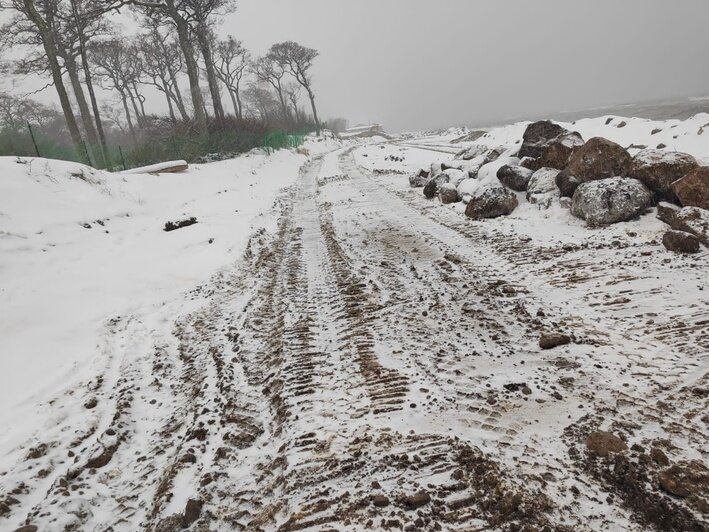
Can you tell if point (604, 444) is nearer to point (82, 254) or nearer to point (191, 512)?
point (191, 512)

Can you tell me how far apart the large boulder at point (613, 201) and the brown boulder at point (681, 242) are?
38.4 inches

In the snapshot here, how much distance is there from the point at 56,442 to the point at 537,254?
489 centimetres

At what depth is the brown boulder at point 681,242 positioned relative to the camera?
3.82 meters

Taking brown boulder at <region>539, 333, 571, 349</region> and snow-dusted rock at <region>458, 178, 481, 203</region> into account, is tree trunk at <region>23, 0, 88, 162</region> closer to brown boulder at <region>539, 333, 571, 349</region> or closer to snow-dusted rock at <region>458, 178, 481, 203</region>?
snow-dusted rock at <region>458, 178, 481, 203</region>

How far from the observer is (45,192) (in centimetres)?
704

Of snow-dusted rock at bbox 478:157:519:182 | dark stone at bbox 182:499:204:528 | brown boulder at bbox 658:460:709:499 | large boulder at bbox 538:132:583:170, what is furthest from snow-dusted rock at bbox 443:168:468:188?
dark stone at bbox 182:499:204:528

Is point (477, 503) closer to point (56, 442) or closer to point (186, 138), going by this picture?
point (56, 442)

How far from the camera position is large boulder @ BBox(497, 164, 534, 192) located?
22.4 ft

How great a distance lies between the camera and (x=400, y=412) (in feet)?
7.74

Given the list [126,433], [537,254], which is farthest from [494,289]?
[126,433]

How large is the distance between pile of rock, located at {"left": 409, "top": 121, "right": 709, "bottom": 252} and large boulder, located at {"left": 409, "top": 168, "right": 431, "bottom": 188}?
1.59 meters

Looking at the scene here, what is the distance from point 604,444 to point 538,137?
732 centimetres

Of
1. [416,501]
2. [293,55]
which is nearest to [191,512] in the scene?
[416,501]

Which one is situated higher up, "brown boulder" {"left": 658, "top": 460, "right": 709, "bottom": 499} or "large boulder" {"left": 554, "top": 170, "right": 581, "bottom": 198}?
"large boulder" {"left": 554, "top": 170, "right": 581, "bottom": 198}
